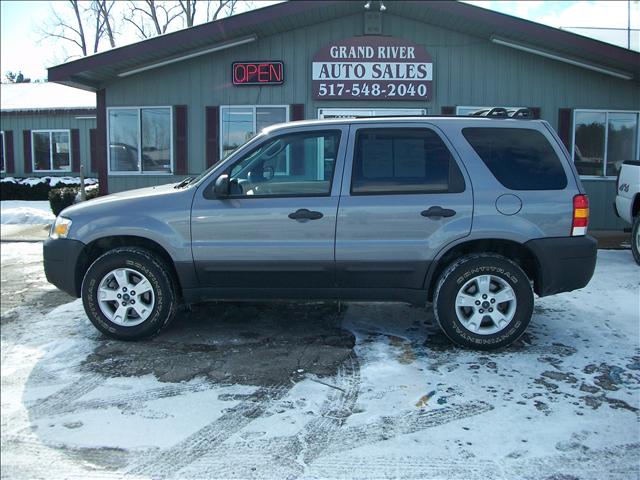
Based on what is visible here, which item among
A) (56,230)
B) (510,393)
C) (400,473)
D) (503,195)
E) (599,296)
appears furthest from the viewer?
(599,296)

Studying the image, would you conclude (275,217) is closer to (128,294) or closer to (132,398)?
(128,294)

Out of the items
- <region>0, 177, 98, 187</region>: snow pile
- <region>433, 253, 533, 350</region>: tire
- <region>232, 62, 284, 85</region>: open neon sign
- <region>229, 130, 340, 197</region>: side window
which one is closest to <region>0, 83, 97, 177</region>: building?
<region>0, 177, 98, 187</region>: snow pile

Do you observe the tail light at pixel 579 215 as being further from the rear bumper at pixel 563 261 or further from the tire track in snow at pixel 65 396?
the tire track in snow at pixel 65 396

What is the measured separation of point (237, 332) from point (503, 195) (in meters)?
2.60

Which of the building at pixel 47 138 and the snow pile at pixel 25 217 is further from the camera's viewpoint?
the building at pixel 47 138

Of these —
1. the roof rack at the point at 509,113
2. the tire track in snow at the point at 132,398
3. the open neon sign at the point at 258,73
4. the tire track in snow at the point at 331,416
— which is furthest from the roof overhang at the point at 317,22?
the tire track in snow at the point at 132,398

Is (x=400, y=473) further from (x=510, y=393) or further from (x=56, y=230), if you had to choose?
(x=56, y=230)

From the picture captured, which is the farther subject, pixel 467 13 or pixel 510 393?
pixel 467 13

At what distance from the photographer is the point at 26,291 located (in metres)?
6.79

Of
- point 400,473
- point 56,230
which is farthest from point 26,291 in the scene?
point 400,473

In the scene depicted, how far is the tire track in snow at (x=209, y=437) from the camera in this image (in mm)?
3047

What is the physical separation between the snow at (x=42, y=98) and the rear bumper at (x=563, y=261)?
2013 centimetres

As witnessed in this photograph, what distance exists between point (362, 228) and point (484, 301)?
45.7 inches

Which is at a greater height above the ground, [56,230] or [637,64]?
[637,64]
